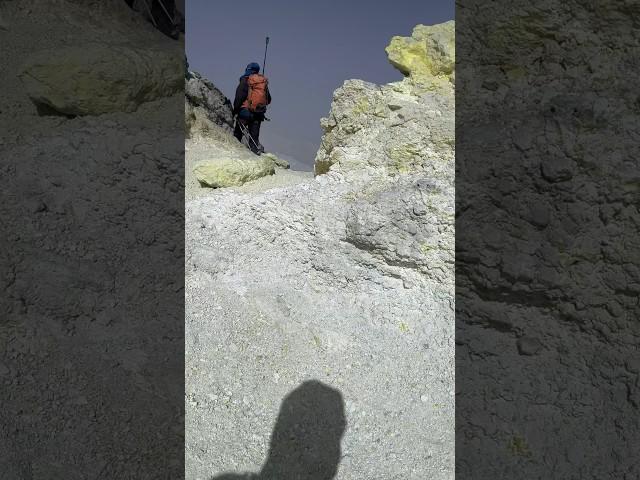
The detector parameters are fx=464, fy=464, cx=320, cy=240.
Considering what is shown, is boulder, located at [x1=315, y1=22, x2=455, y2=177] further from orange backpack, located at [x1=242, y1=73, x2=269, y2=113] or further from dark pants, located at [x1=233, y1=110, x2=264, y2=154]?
dark pants, located at [x1=233, y1=110, x2=264, y2=154]

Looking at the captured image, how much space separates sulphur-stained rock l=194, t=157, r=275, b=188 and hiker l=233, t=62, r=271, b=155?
3208 mm

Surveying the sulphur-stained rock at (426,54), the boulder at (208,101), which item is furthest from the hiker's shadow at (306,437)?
the boulder at (208,101)

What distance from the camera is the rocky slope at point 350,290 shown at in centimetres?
243

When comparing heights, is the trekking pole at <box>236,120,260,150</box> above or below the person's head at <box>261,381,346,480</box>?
above

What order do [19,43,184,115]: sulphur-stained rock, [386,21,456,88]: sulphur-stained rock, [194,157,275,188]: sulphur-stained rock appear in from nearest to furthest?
[19,43,184,115]: sulphur-stained rock < [386,21,456,88]: sulphur-stained rock < [194,157,275,188]: sulphur-stained rock

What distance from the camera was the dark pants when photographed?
6.85m

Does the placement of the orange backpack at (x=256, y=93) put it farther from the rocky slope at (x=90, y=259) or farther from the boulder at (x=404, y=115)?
the boulder at (x=404, y=115)

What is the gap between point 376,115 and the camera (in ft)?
10.8

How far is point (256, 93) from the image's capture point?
6.66 m

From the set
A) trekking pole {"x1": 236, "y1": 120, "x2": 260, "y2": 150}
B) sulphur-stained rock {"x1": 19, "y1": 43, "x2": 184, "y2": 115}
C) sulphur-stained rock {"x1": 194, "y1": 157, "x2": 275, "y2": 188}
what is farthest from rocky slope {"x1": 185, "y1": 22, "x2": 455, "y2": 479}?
trekking pole {"x1": 236, "y1": 120, "x2": 260, "y2": 150}

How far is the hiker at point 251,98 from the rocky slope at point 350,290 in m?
3.50

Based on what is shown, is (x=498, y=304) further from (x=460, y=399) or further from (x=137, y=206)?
(x=137, y=206)

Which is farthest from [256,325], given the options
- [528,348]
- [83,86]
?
[83,86]

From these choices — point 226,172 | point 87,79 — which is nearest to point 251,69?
point 226,172
